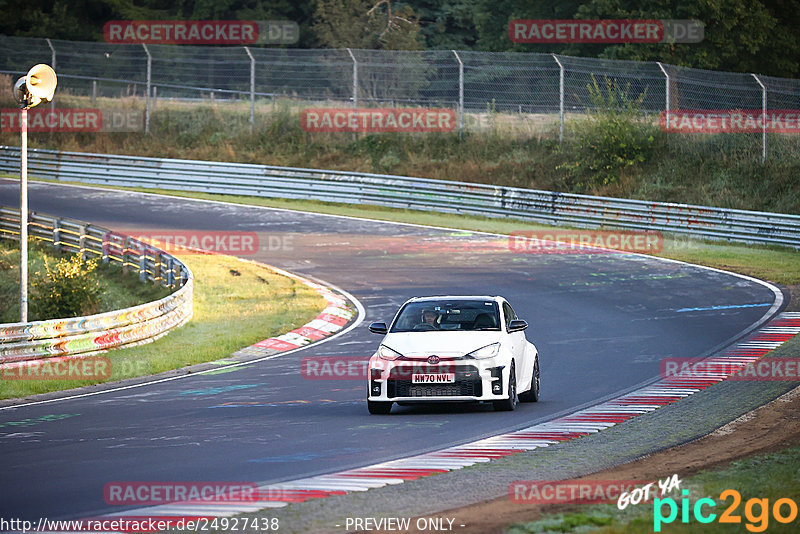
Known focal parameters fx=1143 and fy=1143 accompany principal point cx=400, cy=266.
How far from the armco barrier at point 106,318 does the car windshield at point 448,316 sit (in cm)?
624

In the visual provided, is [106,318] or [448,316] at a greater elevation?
[448,316]

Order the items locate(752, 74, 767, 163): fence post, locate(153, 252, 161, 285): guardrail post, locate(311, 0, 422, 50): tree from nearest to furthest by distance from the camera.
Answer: locate(153, 252, 161, 285): guardrail post < locate(752, 74, 767, 163): fence post < locate(311, 0, 422, 50): tree

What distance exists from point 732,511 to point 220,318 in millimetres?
16470

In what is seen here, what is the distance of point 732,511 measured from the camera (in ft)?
25.0

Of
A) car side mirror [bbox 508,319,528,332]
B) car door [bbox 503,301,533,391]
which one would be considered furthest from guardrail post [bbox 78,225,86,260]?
car side mirror [bbox 508,319,528,332]

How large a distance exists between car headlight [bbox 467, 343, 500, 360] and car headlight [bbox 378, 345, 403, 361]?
2.75 ft

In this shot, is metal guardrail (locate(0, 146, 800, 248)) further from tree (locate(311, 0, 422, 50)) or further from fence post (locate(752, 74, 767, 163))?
tree (locate(311, 0, 422, 50))

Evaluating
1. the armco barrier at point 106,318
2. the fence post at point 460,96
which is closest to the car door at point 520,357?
the armco barrier at point 106,318

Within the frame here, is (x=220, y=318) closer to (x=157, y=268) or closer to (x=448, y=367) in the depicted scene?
(x=157, y=268)

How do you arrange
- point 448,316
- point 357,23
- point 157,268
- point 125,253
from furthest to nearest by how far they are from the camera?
point 357,23 < point 125,253 < point 157,268 < point 448,316

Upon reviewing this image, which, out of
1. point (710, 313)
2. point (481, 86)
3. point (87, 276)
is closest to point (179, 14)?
point (481, 86)

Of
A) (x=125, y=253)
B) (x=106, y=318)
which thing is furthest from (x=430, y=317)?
(x=125, y=253)

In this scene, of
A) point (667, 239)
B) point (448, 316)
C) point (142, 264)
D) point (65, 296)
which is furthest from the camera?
point (667, 239)

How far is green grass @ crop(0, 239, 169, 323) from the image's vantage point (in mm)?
26016
